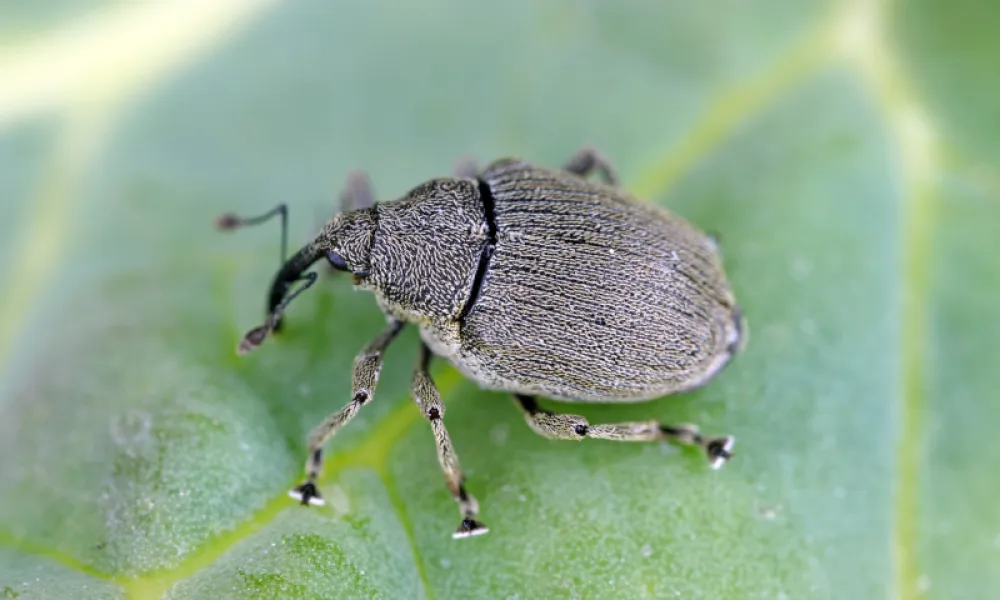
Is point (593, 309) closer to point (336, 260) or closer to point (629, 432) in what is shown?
point (629, 432)

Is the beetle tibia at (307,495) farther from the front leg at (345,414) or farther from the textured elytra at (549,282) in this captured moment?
the textured elytra at (549,282)

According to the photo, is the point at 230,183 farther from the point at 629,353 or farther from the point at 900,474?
the point at 900,474

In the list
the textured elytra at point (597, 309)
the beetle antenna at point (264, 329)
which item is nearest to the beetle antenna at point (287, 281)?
the beetle antenna at point (264, 329)

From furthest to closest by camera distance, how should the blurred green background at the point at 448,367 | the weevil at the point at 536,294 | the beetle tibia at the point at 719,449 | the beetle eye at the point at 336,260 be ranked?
the beetle eye at the point at 336,260 → the weevil at the point at 536,294 → the beetle tibia at the point at 719,449 → the blurred green background at the point at 448,367

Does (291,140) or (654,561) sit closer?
(654,561)

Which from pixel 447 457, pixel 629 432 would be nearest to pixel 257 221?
pixel 447 457

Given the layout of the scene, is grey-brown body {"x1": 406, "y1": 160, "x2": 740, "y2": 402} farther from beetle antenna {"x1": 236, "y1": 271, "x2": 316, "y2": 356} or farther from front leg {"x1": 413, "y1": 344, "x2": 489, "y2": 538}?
beetle antenna {"x1": 236, "y1": 271, "x2": 316, "y2": 356}

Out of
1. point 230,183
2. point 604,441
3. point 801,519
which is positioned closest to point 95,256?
point 230,183
